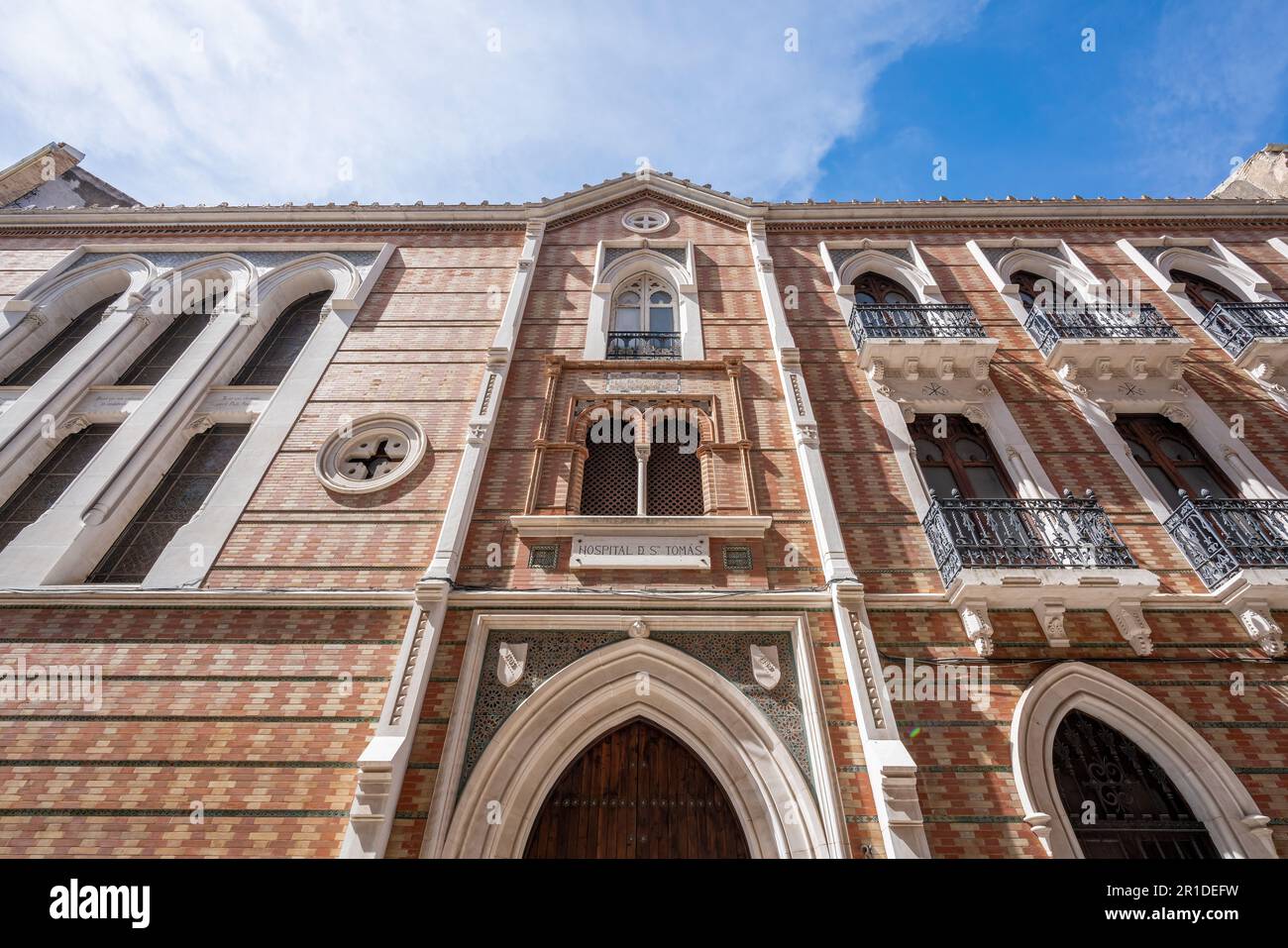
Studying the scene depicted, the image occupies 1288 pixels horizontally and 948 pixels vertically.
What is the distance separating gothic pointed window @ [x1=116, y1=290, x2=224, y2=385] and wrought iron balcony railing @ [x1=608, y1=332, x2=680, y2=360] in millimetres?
7429

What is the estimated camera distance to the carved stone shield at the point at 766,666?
5.88 meters

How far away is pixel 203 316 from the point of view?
1095 cm

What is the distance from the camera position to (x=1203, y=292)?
11.2 m

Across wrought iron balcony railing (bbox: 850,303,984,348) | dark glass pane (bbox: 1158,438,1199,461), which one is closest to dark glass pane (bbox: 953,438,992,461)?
wrought iron balcony railing (bbox: 850,303,984,348)

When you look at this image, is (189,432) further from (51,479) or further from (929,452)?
(929,452)

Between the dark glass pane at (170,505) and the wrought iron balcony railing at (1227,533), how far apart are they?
40.4 ft

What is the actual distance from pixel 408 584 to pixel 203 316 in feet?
27.0

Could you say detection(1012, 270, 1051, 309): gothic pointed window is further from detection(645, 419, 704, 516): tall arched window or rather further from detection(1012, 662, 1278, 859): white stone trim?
detection(1012, 662, 1278, 859): white stone trim

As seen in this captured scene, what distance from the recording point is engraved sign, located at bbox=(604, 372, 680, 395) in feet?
28.7

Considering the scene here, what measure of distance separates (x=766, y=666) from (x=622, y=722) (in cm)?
156

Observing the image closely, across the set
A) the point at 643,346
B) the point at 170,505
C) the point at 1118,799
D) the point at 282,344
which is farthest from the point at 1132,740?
the point at 282,344

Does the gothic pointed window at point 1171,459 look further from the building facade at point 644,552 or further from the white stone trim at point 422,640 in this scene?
the white stone trim at point 422,640
